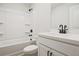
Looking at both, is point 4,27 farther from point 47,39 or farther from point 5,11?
point 47,39

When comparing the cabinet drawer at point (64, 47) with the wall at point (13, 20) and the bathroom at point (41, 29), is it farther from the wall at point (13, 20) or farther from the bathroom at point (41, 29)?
the wall at point (13, 20)

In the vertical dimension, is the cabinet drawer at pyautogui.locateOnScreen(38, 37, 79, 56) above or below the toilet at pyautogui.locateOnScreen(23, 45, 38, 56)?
above

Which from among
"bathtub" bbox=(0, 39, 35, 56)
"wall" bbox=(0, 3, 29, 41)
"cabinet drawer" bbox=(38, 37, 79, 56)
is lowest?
"bathtub" bbox=(0, 39, 35, 56)

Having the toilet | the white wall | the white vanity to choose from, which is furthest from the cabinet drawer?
the white wall

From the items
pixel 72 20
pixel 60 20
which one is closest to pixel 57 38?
pixel 72 20

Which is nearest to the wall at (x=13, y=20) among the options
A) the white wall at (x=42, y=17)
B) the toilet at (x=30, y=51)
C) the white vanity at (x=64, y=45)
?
the white wall at (x=42, y=17)

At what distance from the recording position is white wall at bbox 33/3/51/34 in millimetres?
2131

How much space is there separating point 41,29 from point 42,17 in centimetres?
46

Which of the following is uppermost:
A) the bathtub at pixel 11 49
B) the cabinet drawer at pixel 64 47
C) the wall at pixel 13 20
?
the wall at pixel 13 20

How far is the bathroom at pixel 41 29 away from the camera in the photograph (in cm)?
93

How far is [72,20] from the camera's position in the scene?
152cm

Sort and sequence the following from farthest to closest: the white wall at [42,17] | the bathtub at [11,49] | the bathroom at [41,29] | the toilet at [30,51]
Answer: the white wall at [42,17], the bathtub at [11,49], the toilet at [30,51], the bathroom at [41,29]

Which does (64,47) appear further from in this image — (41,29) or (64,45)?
(41,29)

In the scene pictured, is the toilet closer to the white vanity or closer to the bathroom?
the bathroom
